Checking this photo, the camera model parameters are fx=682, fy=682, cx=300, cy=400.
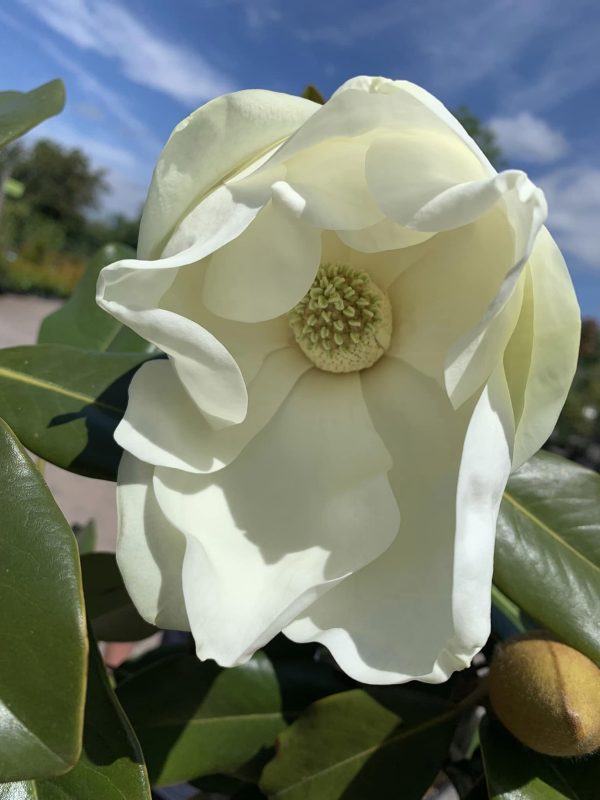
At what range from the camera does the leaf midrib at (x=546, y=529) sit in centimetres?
66

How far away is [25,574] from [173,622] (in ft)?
0.37

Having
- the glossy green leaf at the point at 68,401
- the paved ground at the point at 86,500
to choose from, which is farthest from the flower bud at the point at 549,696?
the paved ground at the point at 86,500

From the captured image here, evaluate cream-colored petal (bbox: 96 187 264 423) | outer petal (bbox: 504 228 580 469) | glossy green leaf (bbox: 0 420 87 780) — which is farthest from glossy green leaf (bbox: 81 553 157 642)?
outer petal (bbox: 504 228 580 469)

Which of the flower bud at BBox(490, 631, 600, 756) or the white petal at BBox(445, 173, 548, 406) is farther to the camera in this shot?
the flower bud at BBox(490, 631, 600, 756)

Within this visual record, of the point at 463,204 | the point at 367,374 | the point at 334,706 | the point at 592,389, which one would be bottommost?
the point at 334,706

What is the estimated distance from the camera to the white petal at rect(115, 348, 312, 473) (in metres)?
0.50

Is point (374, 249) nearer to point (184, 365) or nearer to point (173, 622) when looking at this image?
point (184, 365)

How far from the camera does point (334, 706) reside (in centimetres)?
73

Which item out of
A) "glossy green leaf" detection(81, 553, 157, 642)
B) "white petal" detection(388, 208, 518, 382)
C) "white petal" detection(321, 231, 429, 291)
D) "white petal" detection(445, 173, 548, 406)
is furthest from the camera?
"glossy green leaf" detection(81, 553, 157, 642)

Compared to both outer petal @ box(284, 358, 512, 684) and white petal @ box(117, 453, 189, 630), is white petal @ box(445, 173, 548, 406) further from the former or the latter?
white petal @ box(117, 453, 189, 630)

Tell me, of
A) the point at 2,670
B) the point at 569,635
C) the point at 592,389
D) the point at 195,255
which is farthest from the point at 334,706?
the point at 592,389

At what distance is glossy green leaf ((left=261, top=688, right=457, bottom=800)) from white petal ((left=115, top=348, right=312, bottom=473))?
34cm

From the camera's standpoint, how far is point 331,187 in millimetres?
512

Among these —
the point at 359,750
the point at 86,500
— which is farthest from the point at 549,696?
the point at 86,500
